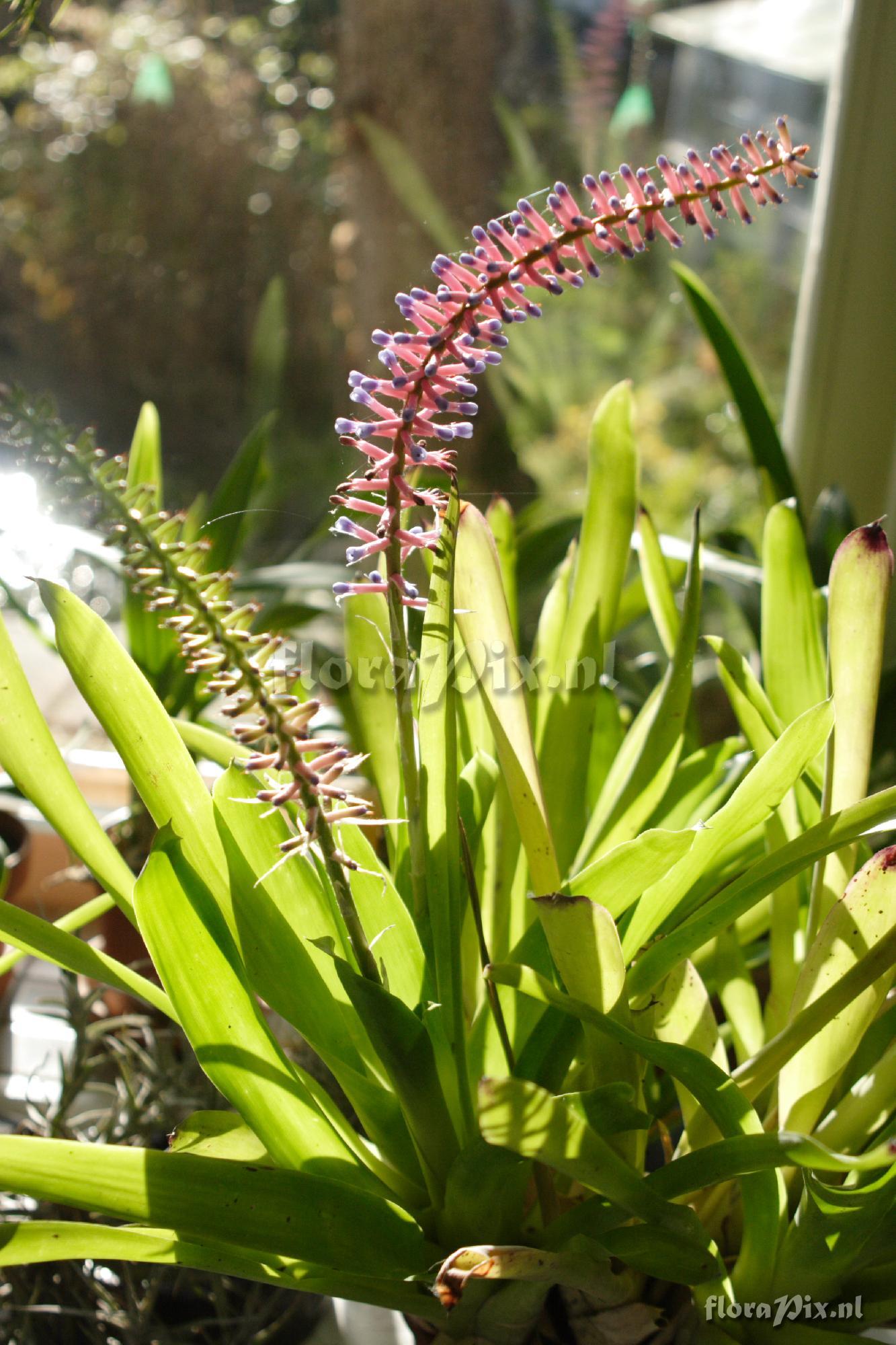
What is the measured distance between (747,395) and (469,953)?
0.48 meters

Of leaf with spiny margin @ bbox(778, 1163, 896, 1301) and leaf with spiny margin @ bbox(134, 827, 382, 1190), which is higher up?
leaf with spiny margin @ bbox(134, 827, 382, 1190)

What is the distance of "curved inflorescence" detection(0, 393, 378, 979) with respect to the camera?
0.34 metres

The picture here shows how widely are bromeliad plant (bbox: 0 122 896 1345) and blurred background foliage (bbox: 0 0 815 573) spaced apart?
46 centimetres

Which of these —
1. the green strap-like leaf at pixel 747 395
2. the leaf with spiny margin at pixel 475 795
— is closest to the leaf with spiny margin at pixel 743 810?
the leaf with spiny margin at pixel 475 795

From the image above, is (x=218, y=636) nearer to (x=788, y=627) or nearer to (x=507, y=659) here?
(x=507, y=659)

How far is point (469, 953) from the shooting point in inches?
19.8

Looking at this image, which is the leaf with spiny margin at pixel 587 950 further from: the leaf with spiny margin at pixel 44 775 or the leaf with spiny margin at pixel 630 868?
the leaf with spiny margin at pixel 44 775

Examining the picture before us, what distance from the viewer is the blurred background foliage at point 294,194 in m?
0.95

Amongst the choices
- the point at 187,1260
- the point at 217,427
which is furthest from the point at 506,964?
the point at 217,427

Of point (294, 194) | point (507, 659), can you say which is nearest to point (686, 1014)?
point (507, 659)

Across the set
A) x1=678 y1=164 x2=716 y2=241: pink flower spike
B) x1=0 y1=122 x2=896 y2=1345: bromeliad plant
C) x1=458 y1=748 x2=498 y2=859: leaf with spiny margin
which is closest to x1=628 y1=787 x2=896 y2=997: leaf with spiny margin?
x1=0 y1=122 x2=896 y2=1345: bromeliad plant

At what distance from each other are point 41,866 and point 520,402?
0.58m

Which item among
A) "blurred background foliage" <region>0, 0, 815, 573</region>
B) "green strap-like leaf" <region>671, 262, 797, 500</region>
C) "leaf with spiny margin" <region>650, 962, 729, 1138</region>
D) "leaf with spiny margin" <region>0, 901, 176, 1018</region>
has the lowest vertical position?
"leaf with spiny margin" <region>650, 962, 729, 1138</region>

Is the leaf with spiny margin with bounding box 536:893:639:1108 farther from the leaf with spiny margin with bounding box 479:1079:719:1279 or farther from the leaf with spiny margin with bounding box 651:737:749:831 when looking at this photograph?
the leaf with spiny margin with bounding box 651:737:749:831
